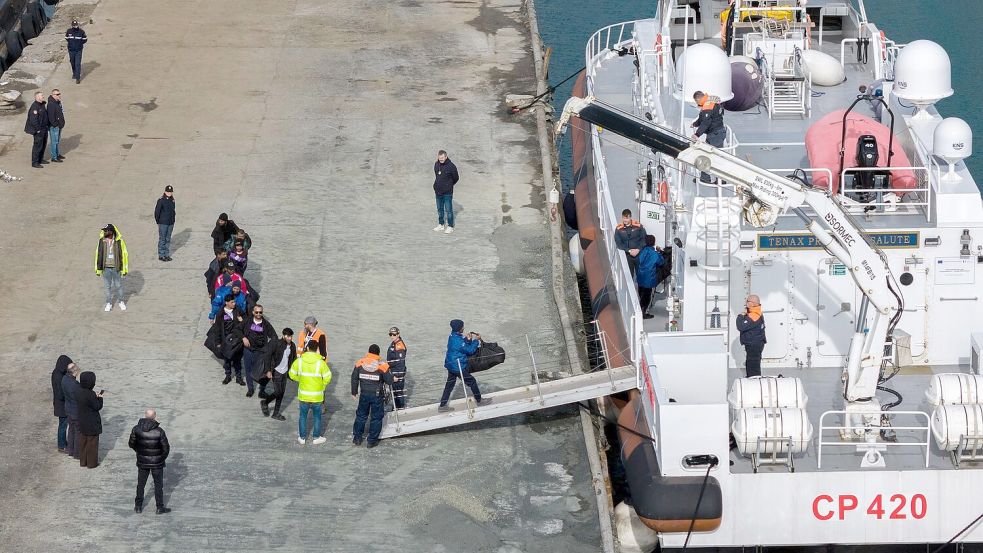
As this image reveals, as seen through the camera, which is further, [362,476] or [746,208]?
[362,476]

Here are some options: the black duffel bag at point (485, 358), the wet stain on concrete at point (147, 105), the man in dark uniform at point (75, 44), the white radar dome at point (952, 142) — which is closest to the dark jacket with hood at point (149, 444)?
the black duffel bag at point (485, 358)

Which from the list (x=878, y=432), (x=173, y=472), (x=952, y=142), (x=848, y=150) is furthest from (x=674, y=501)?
(x=173, y=472)

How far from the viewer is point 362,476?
60.1 ft

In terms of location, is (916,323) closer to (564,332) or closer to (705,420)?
(705,420)

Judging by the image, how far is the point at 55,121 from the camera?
27984 mm

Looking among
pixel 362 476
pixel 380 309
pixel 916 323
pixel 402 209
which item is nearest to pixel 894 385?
pixel 916 323

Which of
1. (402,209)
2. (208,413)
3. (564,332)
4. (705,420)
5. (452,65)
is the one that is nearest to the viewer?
(705,420)

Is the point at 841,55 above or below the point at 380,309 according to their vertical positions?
above

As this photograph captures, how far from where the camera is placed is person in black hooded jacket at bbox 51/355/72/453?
59.4 feet

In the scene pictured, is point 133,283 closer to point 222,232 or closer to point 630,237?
point 222,232

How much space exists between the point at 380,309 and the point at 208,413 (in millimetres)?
3872

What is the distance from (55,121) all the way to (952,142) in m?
17.0

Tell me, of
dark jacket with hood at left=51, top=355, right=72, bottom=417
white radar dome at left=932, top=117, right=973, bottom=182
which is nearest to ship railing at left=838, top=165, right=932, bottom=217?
white radar dome at left=932, top=117, right=973, bottom=182

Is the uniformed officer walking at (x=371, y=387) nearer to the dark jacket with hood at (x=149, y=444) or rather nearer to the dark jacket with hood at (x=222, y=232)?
the dark jacket with hood at (x=149, y=444)
